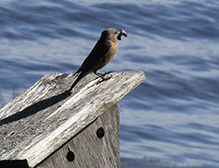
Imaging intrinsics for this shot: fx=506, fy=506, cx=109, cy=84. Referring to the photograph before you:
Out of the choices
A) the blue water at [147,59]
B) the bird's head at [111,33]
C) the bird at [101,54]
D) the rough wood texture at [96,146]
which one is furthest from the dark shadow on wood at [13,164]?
the blue water at [147,59]

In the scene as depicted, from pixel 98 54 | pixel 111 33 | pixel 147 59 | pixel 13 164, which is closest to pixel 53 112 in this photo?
pixel 13 164

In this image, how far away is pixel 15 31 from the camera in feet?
37.7

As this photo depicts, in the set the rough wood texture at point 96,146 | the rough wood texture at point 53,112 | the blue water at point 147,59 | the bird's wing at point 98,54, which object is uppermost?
the bird's wing at point 98,54

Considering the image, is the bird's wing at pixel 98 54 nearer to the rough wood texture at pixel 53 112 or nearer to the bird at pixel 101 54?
the bird at pixel 101 54

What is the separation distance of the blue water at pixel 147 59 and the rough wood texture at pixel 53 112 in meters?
3.71

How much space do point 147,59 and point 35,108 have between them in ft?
24.5

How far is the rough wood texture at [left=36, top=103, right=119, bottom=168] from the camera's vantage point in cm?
340

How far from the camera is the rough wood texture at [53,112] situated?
10.0 feet

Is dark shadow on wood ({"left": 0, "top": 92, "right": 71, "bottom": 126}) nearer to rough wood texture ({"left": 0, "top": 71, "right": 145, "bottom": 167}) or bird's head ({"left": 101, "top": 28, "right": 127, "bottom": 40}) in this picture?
rough wood texture ({"left": 0, "top": 71, "right": 145, "bottom": 167})

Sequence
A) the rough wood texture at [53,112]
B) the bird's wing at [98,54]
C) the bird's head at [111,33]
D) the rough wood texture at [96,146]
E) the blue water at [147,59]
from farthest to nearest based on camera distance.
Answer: the blue water at [147,59]
the bird's head at [111,33]
the bird's wing at [98,54]
the rough wood texture at [96,146]
the rough wood texture at [53,112]

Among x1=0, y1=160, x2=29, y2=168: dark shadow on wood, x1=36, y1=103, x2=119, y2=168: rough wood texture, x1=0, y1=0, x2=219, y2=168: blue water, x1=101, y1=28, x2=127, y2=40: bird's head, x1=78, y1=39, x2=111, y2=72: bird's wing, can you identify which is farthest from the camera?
x1=0, y1=0, x2=219, y2=168: blue water

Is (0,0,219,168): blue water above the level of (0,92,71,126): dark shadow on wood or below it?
below

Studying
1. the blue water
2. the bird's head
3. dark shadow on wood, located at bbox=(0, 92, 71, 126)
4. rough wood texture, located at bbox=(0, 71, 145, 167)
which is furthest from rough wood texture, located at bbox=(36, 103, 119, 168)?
the blue water

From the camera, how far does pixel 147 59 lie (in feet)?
36.0
